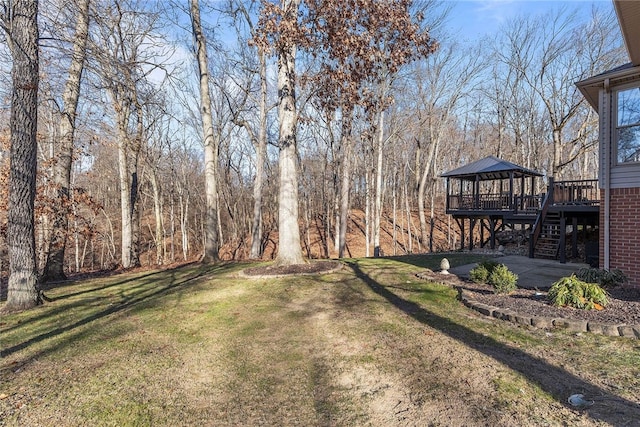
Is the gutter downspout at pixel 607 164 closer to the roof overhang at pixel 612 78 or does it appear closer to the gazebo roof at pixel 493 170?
the roof overhang at pixel 612 78

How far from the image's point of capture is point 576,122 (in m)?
23.0

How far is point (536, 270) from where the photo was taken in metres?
8.24

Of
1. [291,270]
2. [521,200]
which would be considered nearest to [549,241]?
[521,200]

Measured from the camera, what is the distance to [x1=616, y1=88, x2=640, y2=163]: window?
6406 millimetres

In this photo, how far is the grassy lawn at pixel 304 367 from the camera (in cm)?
263

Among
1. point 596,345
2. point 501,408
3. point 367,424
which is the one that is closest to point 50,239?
point 367,424

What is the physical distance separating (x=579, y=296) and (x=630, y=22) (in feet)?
13.8

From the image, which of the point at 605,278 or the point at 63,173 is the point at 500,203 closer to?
the point at 605,278

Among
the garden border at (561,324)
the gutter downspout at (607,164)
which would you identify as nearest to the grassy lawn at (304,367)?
the garden border at (561,324)

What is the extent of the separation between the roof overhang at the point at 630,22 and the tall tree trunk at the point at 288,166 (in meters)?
6.03

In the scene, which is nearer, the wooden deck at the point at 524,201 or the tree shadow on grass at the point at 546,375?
the tree shadow on grass at the point at 546,375

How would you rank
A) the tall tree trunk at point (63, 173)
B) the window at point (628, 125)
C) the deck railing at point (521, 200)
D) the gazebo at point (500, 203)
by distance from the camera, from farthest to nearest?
the gazebo at point (500, 203) < the deck railing at point (521, 200) < the tall tree trunk at point (63, 173) < the window at point (628, 125)

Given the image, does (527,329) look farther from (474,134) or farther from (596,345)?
(474,134)

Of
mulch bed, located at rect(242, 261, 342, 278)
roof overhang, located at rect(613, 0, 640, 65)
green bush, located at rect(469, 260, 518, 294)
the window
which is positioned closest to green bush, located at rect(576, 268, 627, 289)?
green bush, located at rect(469, 260, 518, 294)
